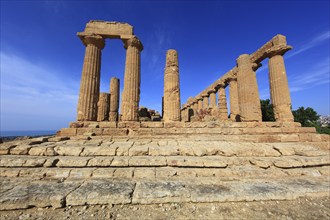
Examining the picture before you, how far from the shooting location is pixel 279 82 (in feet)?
35.1

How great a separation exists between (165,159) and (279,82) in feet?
34.9

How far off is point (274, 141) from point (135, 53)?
33.7ft

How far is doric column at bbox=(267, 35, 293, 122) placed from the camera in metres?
10.3

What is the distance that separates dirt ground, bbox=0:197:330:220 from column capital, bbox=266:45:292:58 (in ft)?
34.2

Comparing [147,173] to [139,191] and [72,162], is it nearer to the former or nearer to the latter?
[139,191]

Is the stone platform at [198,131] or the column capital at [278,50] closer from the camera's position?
the stone platform at [198,131]

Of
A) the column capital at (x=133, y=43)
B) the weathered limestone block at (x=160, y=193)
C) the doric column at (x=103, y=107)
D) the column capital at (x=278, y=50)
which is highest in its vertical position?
the column capital at (x=133, y=43)

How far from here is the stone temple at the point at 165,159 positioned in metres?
3.40

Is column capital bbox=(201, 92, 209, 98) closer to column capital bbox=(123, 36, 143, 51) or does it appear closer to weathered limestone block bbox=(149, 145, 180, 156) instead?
column capital bbox=(123, 36, 143, 51)

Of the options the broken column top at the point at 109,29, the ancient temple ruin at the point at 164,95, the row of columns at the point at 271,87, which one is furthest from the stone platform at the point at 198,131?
the broken column top at the point at 109,29

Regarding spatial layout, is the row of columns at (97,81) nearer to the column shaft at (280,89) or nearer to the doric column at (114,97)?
the doric column at (114,97)

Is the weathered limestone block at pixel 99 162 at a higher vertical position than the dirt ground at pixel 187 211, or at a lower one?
higher

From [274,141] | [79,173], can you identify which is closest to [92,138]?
[79,173]

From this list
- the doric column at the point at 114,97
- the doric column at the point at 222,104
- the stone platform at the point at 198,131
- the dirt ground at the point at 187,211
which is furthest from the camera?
the doric column at the point at 114,97
